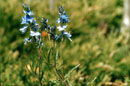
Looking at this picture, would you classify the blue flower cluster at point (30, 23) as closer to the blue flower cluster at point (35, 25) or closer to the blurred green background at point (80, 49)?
the blue flower cluster at point (35, 25)

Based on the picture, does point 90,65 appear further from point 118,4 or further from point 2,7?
point 118,4

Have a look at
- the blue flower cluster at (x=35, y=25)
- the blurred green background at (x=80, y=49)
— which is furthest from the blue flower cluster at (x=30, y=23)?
the blurred green background at (x=80, y=49)

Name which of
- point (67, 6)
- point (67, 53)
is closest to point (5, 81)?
point (67, 53)

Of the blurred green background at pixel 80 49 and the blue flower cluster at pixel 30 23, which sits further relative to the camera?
the blurred green background at pixel 80 49

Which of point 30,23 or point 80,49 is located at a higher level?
point 80,49

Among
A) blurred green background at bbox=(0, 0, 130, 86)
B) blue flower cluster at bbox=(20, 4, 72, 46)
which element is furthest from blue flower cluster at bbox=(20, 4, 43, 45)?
blurred green background at bbox=(0, 0, 130, 86)

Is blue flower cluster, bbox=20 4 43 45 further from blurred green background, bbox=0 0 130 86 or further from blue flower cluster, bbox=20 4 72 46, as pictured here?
blurred green background, bbox=0 0 130 86

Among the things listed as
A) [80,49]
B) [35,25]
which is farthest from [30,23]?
[80,49]

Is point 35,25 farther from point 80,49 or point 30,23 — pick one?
point 80,49
